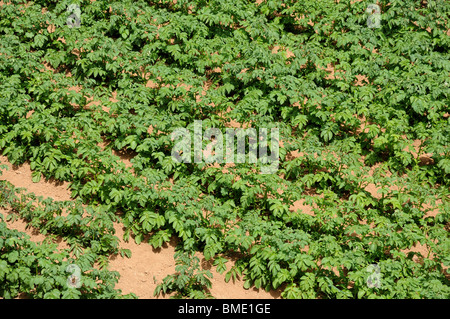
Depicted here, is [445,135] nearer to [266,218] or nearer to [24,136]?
[266,218]

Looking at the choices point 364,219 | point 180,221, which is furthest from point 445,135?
point 180,221

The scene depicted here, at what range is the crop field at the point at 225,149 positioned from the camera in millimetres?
7926

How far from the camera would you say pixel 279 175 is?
966cm

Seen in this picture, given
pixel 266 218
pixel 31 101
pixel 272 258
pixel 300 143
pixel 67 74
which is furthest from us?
pixel 67 74

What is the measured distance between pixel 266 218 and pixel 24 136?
406cm
